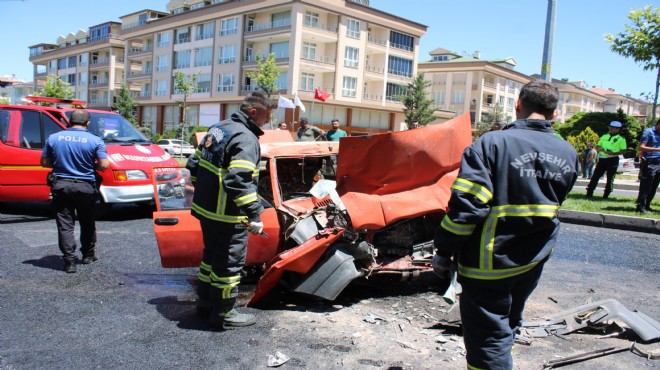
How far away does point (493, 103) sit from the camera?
6888 centimetres

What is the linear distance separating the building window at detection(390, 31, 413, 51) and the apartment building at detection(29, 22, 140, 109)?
38.8m

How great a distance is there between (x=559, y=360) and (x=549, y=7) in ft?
26.8

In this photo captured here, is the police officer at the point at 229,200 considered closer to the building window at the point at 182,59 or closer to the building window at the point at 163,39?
the building window at the point at 182,59

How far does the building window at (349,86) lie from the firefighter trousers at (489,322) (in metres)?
46.5

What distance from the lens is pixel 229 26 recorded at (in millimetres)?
50062

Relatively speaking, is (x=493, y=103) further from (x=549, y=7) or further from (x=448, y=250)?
(x=448, y=250)

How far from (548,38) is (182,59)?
51309 millimetres

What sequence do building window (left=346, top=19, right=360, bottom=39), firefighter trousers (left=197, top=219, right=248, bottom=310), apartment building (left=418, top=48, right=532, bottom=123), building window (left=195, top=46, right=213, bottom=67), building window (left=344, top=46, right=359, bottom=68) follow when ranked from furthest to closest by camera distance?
apartment building (left=418, top=48, right=532, bottom=123) → building window (left=195, top=46, right=213, bottom=67) → building window (left=344, top=46, right=359, bottom=68) → building window (left=346, top=19, right=360, bottom=39) → firefighter trousers (left=197, top=219, right=248, bottom=310)

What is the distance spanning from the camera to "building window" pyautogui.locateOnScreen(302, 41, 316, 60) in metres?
46.4

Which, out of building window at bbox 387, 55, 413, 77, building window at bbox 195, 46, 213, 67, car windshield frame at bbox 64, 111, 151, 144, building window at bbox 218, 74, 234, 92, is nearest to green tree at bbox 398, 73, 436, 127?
building window at bbox 387, 55, 413, 77

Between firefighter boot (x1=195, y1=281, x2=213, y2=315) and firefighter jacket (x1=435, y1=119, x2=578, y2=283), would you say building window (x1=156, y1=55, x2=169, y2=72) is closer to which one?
firefighter boot (x1=195, y1=281, x2=213, y2=315)

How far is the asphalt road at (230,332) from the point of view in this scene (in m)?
3.64

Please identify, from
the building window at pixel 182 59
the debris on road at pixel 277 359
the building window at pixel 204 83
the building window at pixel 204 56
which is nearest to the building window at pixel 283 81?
the building window at pixel 204 83

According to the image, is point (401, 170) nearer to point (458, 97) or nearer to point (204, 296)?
point (204, 296)
